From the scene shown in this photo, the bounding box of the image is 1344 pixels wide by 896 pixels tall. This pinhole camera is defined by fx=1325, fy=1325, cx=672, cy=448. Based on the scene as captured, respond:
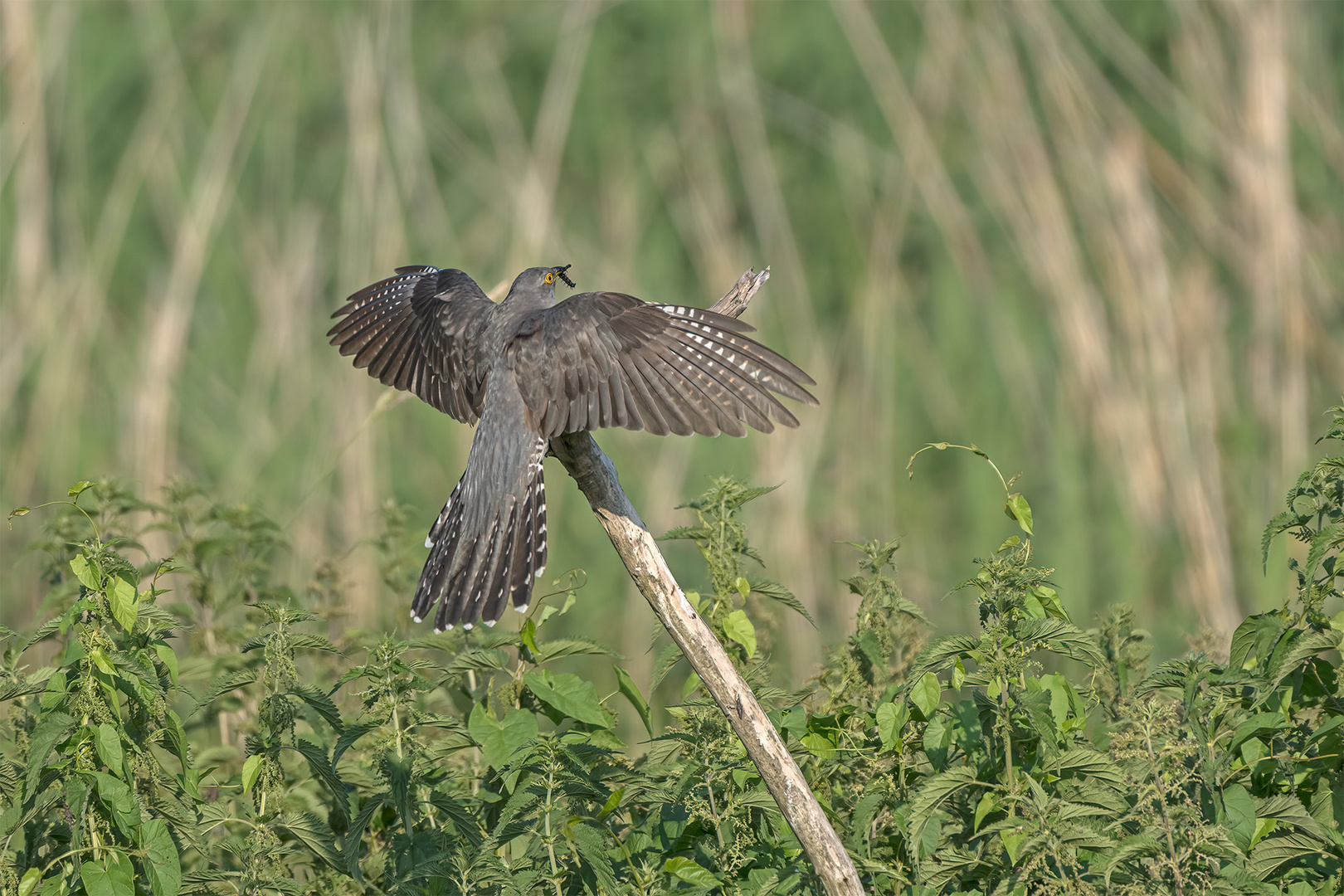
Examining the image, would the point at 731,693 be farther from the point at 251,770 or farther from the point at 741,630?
the point at 251,770

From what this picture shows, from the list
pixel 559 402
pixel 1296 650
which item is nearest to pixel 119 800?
pixel 559 402

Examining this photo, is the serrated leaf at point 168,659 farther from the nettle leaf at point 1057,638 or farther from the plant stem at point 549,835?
the nettle leaf at point 1057,638

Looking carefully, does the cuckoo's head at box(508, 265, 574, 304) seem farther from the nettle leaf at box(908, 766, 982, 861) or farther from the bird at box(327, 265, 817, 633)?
the nettle leaf at box(908, 766, 982, 861)

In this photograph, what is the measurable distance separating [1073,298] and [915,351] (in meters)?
1.01

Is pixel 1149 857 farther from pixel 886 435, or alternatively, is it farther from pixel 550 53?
pixel 550 53

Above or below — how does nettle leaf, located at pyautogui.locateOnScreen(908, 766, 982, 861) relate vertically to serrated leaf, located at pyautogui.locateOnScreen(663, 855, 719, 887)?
above

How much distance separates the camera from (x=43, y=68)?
8828 millimetres

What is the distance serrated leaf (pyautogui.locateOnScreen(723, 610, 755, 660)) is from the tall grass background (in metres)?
3.70

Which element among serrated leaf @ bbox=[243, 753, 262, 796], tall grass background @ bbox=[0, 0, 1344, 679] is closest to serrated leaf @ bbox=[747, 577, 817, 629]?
serrated leaf @ bbox=[243, 753, 262, 796]

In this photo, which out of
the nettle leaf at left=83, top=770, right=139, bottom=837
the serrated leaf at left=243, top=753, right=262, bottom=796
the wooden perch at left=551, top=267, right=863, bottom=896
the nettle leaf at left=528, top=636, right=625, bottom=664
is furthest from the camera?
A: the nettle leaf at left=528, top=636, right=625, bottom=664

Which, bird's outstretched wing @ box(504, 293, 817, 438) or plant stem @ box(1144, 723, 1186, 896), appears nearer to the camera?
plant stem @ box(1144, 723, 1186, 896)

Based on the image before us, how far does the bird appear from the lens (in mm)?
3955

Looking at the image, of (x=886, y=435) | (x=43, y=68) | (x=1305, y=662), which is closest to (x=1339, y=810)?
(x=1305, y=662)

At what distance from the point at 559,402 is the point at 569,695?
87 centimetres
